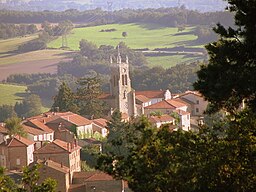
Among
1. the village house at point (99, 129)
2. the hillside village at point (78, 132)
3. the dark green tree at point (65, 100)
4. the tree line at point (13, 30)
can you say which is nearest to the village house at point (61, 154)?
the hillside village at point (78, 132)

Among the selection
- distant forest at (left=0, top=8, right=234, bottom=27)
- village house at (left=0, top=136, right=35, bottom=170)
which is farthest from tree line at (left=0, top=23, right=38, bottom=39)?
village house at (left=0, top=136, right=35, bottom=170)

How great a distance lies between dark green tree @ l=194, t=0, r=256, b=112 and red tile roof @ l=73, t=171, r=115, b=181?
19040mm

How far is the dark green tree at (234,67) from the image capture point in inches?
463

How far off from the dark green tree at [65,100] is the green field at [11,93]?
15776mm

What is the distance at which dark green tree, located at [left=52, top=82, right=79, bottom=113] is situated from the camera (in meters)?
55.1

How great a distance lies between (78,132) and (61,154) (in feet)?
33.9

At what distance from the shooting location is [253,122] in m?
12.2

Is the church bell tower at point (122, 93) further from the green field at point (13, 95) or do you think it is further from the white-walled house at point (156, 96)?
the green field at point (13, 95)

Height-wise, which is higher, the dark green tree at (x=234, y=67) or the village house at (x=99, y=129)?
the dark green tree at (x=234, y=67)

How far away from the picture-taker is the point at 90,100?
54906 mm

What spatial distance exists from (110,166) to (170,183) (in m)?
1.74

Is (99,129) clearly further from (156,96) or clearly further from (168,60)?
(168,60)

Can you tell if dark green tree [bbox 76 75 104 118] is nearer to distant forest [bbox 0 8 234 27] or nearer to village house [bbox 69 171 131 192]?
village house [bbox 69 171 131 192]

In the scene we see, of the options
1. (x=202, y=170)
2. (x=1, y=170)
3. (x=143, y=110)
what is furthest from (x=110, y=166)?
(x=143, y=110)
